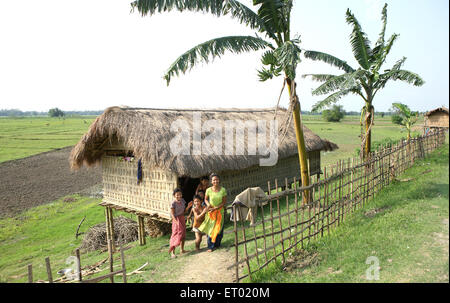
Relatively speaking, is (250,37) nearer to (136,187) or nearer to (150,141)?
(150,141)

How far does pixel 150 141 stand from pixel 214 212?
2376 millimetres

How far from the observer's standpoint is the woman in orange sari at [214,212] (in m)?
4.83

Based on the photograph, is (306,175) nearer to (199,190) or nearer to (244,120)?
(199,190)

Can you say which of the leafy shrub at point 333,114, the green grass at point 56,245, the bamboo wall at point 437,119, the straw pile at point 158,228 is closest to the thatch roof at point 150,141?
the green grass at point 56,245

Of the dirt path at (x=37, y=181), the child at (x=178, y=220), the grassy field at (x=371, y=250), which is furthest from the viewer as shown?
the dirt path at (x=37, y=181)

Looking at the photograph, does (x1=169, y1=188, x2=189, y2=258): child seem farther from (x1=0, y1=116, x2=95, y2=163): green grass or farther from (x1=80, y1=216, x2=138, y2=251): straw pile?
(x1=0, y1=116, x2=95, y2=163): green grass

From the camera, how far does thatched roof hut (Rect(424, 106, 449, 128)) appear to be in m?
19.2

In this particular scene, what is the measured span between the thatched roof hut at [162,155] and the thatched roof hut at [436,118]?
16.4 m

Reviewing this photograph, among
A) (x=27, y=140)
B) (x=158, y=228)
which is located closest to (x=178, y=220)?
(x=158, y=228)

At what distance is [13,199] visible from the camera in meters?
12.9

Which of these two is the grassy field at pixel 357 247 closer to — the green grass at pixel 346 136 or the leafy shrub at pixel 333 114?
the green grass at pixel 346 136

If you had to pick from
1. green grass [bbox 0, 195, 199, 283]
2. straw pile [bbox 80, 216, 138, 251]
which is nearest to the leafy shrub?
green grass [bbox 0, 195, 199, 283]
